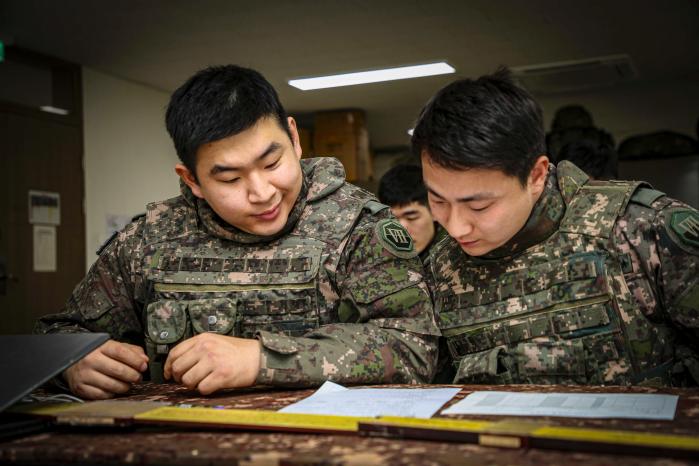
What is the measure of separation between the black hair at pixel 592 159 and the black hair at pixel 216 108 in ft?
6.34

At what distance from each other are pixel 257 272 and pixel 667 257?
2.81 ft

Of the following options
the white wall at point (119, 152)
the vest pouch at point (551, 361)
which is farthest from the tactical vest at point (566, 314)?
the white wall at point (119, 152)

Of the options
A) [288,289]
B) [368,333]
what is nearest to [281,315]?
[288,289]

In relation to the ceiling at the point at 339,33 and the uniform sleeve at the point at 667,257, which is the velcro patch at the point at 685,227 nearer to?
the uniform sleeve at the point at 667,257

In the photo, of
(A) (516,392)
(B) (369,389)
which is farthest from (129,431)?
(A) (516,392)

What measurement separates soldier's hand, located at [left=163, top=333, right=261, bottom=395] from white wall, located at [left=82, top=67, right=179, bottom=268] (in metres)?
5.11

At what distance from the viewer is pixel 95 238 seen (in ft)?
20.0

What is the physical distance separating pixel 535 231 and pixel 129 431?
36.8 inches

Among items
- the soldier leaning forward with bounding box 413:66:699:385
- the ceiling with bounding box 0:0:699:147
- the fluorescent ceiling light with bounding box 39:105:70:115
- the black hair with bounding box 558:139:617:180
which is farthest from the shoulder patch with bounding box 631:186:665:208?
the fluorescent ceiling light with bounding box 39:105:70:115

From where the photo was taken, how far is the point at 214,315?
1562 mm

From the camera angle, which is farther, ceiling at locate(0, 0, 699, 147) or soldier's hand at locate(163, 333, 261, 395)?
ceiling at locate(0, 0, 699, 147)

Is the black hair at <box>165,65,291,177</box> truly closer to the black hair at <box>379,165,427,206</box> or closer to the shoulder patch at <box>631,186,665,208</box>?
the shoulder patch at <box>631,186,665,208</box>

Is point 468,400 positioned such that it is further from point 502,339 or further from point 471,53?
point 471,53

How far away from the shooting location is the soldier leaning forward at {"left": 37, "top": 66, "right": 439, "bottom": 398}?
1392 mm
